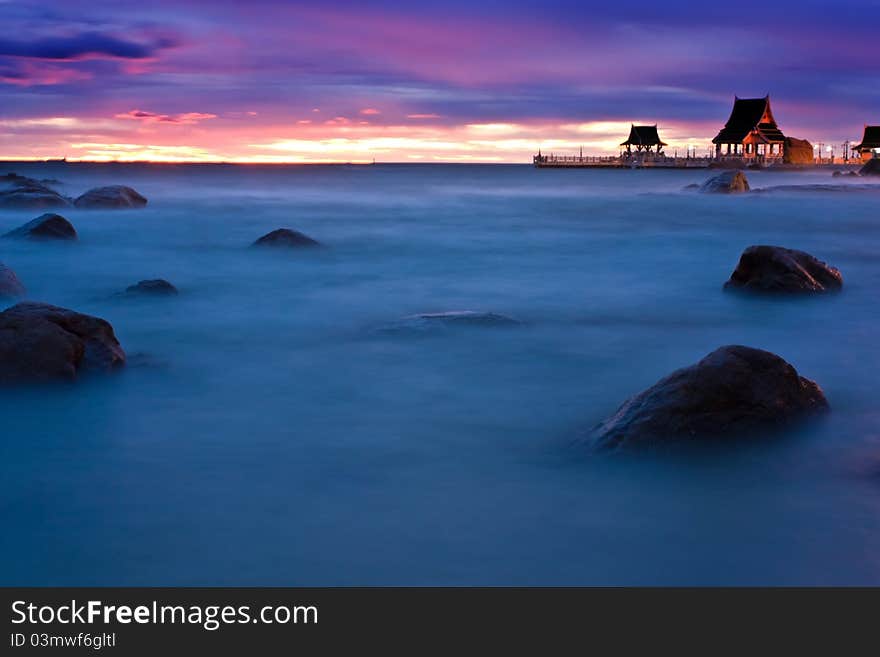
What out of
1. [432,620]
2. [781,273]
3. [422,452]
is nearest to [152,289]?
[422,452]

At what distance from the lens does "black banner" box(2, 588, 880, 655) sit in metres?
3.17

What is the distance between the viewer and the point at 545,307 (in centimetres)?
1107

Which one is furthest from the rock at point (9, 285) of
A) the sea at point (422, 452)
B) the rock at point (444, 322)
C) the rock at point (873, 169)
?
the rock at point (873, 169)

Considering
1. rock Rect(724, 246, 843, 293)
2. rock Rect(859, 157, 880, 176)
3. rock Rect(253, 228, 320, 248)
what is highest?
rock Rect(859, 157, 880, 176)

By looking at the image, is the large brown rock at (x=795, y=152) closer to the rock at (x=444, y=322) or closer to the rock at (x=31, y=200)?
the rock at (x=31, y=200)

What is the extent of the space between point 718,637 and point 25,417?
180 inches

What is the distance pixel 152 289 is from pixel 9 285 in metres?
1.63

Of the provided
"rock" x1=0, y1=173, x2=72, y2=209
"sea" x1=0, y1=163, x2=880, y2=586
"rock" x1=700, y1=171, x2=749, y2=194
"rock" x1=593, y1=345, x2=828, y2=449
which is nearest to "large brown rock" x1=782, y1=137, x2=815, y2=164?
"rock" x1=700, y1=171, x2=749, y2=194

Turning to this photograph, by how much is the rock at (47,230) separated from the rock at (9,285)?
6.29 m

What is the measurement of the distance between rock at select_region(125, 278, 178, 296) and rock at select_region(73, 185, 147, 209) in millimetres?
15289

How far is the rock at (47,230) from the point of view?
54.7 ft

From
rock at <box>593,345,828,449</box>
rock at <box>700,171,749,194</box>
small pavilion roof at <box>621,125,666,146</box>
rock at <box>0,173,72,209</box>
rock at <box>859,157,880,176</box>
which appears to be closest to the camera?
rock at <box>593,345,828,449</box>

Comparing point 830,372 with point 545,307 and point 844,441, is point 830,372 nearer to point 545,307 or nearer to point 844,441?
point 844,441

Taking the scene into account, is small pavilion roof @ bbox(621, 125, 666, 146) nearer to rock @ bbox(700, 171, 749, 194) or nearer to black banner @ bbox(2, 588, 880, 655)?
rock @ bbox(700, 171, 749, 194)
